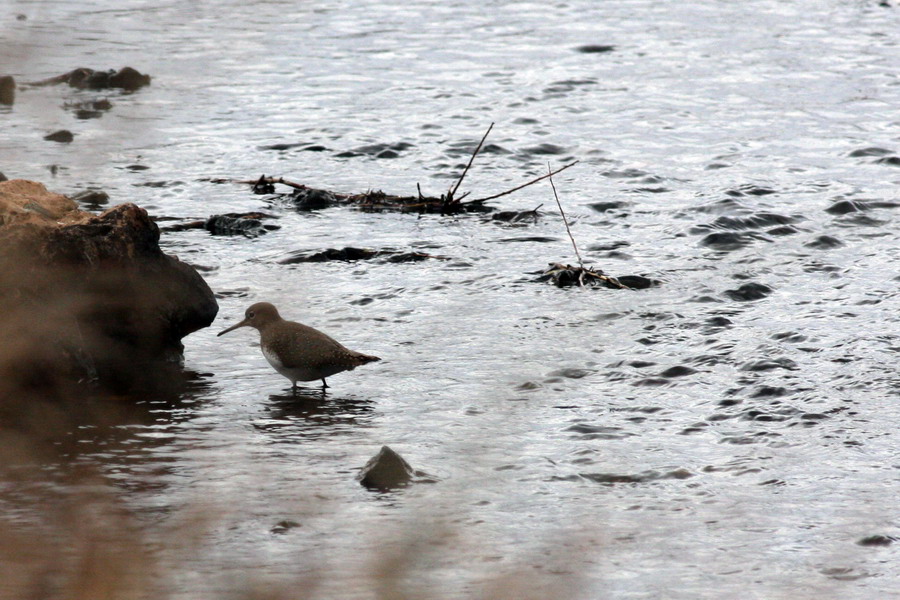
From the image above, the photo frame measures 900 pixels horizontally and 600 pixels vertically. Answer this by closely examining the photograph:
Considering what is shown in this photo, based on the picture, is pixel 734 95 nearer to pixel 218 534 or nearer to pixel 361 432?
pixel 361 432

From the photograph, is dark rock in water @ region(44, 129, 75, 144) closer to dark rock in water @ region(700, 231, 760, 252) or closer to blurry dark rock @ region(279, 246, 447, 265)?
blurry dark rock @ region(279, 246, 447, 265)

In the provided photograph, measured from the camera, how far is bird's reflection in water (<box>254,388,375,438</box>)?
22.6ft

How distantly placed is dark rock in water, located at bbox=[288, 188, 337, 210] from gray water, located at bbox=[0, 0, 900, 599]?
0.50ft

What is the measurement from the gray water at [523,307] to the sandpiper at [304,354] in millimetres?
216

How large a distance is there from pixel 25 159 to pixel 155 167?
1.30m

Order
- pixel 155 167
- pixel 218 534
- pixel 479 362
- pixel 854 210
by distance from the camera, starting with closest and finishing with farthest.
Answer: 1. pixel 218 534
2. pixel 479 362
3. pixel 854 210
4. pixel 155 167

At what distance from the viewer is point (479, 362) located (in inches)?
307

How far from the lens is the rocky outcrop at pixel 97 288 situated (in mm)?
6820

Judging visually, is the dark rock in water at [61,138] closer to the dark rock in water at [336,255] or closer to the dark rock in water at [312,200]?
the dark rock in water at [312,200]

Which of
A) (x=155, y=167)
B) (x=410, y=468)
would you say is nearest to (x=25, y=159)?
(x=155, y=167)

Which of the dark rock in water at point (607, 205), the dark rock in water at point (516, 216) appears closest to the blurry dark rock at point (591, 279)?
the dark rock in water at point (516, 216)

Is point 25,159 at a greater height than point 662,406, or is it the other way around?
point 25,159

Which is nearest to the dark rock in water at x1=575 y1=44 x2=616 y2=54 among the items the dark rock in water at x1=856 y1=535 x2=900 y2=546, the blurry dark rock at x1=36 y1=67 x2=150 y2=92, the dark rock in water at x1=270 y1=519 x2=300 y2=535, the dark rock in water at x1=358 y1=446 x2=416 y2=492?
the blurry dark rock at x1=36 y1=67 x2=150 y2=92

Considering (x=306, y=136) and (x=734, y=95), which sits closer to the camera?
(x=306, y=136)
